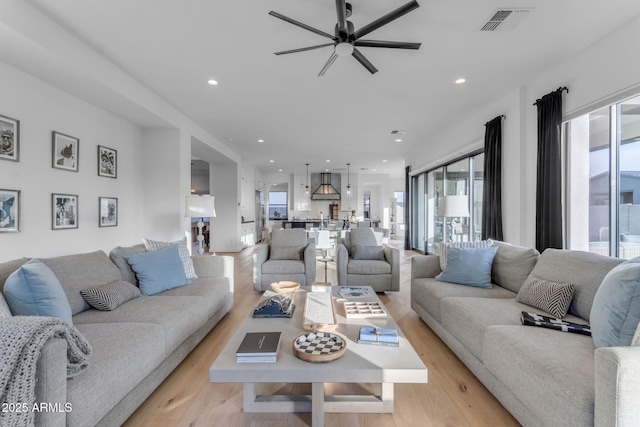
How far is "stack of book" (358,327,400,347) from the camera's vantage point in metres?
1.63

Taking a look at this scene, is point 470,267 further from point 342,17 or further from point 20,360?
point 20,360

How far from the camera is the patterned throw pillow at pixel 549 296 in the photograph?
6.56ft

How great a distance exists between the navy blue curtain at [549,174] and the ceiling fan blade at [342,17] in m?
2.59

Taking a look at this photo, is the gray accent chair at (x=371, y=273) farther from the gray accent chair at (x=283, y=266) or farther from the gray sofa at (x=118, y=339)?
the gray sofa at (x=118, y=339)

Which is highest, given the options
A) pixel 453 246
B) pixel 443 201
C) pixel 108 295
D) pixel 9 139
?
pixel 9 139

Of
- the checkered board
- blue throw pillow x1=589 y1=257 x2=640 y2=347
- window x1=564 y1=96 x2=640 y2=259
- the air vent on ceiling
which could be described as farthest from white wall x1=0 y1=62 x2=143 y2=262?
window x1=564 y1=96 x2=640 y2=259

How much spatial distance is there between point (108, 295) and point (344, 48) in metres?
2.64

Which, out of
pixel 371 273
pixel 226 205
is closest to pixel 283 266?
pixel 371 273

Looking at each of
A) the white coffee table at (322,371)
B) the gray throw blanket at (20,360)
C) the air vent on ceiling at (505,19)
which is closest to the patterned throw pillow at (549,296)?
the white coffee table at (322,371)

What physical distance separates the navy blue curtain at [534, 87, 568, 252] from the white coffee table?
2.46 meters

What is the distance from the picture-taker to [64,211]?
3.26 metres

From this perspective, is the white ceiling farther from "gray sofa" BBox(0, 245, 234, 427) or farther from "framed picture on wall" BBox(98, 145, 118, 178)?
"gray sofa" BBox(0, 245, 234, 427)

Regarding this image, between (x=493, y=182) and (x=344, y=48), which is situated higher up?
(x=344, y=48)

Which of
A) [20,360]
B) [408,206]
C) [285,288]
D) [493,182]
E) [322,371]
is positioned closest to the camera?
[20,360]
